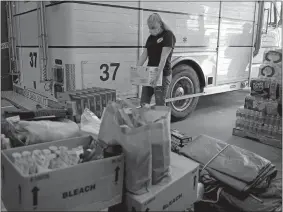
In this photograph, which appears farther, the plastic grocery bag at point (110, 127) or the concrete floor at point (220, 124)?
the concrete floor at point (220, 124)

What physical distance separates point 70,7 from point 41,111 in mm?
1480

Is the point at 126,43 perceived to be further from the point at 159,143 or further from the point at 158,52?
the point at 159,143

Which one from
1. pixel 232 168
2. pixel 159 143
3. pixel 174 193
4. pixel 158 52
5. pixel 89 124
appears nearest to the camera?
pixel 159 143

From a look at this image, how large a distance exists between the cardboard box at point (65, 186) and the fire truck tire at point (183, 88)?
11.0 ft

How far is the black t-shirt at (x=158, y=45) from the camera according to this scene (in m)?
4.09

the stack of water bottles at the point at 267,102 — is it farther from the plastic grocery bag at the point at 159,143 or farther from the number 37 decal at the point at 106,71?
the plastic grocery bag at the point at 159,143

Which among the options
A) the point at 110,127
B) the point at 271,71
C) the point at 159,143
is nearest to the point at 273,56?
the point at 271,71

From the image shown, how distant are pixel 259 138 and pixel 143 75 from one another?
1893mm

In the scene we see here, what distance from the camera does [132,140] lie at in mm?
1821

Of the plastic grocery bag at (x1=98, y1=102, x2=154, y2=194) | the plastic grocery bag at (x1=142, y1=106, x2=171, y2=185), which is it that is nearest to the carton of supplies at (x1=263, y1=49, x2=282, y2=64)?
the plastic grocery bag at (x1=142, y1=106, x2=171, y2=185)

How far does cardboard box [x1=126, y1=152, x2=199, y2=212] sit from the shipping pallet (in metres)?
2.40

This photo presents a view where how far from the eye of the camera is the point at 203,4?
17.1 ft

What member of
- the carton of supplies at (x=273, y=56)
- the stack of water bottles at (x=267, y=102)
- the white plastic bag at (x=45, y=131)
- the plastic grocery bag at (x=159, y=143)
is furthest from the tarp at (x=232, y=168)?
the carton of supplies at (x=273, y=56)

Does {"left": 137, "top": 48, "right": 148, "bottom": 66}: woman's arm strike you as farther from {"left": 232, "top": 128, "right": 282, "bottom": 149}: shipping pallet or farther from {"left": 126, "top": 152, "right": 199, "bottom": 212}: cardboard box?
{"left": 126, "top": 152, "right": 199, "bottom": 212}: cardboard box
